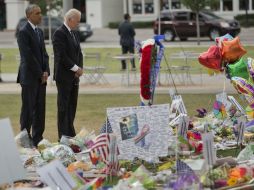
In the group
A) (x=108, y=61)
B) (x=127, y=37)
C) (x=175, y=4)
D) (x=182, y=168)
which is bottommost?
(x=108, y=61)

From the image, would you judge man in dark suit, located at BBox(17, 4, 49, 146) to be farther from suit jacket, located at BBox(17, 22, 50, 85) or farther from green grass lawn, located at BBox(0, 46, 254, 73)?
green grass lawn, located at BBox(0, 46, 254, 73)

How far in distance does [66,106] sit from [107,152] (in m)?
2.88

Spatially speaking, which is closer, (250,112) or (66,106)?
(66,106)

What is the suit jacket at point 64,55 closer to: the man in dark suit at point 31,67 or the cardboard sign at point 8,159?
the man in dark suit at point 31,67

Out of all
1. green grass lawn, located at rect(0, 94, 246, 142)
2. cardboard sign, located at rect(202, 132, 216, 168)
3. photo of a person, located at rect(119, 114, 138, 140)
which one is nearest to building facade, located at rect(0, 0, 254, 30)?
green grass lawn, located at rect(0, 94, 246, 142)

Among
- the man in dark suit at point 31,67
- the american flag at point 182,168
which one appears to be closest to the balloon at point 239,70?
the man in dark suit at point 31,67

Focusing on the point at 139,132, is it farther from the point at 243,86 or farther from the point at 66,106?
the point at 243,86

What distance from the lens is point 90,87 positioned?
22453 millimetres

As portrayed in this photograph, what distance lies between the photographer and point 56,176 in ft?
27.2

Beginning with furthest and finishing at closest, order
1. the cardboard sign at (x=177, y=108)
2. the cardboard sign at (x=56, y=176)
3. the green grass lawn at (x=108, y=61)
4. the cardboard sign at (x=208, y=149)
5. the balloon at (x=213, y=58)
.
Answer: the green grass lawn at (x=108, y=61) → the balloon at (x=213, y=58) → the cardboard sign at (x=177, y=108) → the cardboard sign at (x=208, y=149) → the cardboard sign at (x=56, y=176)

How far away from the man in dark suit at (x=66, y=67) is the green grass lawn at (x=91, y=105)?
3.22 feet

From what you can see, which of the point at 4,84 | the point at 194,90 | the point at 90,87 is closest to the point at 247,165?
the point at 194,90

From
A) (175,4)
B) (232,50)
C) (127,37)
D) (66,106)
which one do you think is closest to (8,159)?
(66,106)

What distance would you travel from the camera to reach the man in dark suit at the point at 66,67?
42.3 ft
